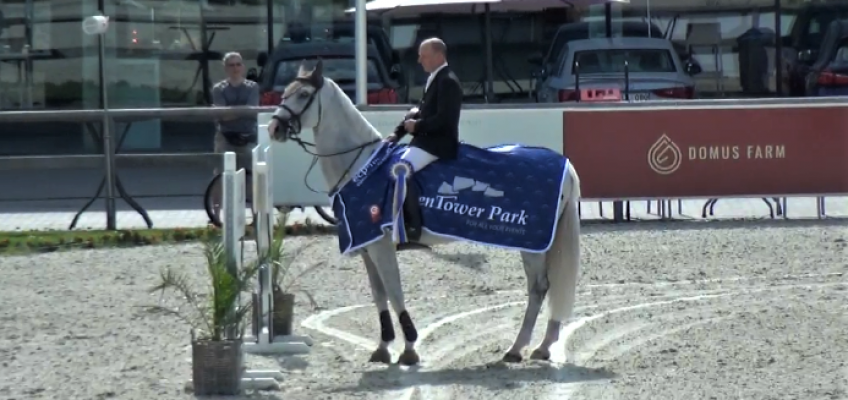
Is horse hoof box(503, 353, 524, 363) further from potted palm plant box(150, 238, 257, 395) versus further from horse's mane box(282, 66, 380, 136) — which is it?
horse's mane box(282, 66, 380, 136)

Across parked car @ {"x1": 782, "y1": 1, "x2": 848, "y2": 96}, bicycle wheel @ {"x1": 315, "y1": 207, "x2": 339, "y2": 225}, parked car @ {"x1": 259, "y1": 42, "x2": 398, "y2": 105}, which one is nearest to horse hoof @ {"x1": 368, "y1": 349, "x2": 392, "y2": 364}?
bicycle wheel @ {"x1": 315, "y1": 207, "x2": 339, "y2": 225}

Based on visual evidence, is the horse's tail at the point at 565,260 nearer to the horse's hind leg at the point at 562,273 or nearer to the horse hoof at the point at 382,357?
the horse's hind leg at the point at 562,273

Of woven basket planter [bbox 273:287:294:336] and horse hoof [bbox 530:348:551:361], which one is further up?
woven basket planter [bbox 273:287:294:336]

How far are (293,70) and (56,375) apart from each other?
51.5ft

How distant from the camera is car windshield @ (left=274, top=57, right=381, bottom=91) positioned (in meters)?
24.6

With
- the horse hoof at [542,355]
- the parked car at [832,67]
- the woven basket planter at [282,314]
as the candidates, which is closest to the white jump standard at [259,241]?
the woven basket planter at [282,314]

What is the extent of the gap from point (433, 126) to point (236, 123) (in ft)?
25.7

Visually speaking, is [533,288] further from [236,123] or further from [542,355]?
[236,123]

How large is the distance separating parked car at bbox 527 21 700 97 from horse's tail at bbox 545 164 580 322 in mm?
17981

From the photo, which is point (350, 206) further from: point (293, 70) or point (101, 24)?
point (293, 70)

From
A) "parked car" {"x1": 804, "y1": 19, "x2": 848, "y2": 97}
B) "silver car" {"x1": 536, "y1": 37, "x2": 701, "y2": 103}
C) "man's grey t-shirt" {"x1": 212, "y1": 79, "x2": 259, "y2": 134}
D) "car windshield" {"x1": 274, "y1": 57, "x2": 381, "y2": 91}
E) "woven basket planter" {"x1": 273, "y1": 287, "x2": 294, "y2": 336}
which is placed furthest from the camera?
"parked car" {"x1": 804, "y1": 19, "x2": 848, "y2": 97}

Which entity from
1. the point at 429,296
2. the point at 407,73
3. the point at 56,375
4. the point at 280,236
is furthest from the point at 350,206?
the point at 407,73

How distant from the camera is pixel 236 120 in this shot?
17.3 meters

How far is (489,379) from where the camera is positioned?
9.20m
